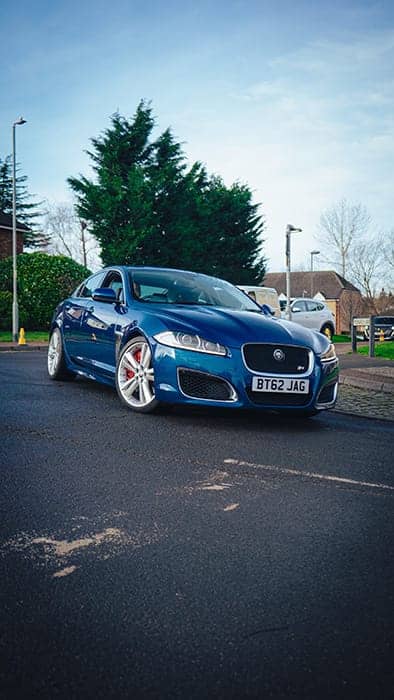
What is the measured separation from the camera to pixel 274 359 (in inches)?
237

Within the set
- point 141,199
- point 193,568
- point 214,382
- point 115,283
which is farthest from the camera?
point 141,199

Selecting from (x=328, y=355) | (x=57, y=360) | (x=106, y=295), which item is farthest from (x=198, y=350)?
(x=57, y=360)

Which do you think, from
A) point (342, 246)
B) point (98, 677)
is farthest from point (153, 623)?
point (342, 246)

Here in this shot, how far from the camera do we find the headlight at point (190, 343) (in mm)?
5871

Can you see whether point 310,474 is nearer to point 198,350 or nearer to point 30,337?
point 198,350

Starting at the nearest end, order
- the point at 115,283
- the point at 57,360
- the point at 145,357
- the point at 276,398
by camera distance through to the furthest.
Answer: the point at 276,398 → the point at 145,357 → the point at 115,283 → the point at 57,360

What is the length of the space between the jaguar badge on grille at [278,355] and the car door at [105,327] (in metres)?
1.65

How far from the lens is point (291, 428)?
20.4 feet

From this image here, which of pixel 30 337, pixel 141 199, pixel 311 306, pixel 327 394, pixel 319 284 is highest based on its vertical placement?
pixel 141 199

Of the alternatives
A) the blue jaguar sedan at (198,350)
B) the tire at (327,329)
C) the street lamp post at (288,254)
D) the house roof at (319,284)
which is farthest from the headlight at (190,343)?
the house roof at (319,284)

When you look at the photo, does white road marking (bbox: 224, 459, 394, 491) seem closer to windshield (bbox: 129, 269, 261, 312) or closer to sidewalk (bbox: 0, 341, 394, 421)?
windshield (bbox: 129, 269, 261, 312)

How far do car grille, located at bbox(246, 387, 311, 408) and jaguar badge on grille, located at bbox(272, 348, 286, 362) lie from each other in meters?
0.32

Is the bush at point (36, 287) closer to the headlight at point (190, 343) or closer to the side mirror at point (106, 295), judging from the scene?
the side mirror at point (106, 295)

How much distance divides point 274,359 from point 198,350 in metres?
0.69
